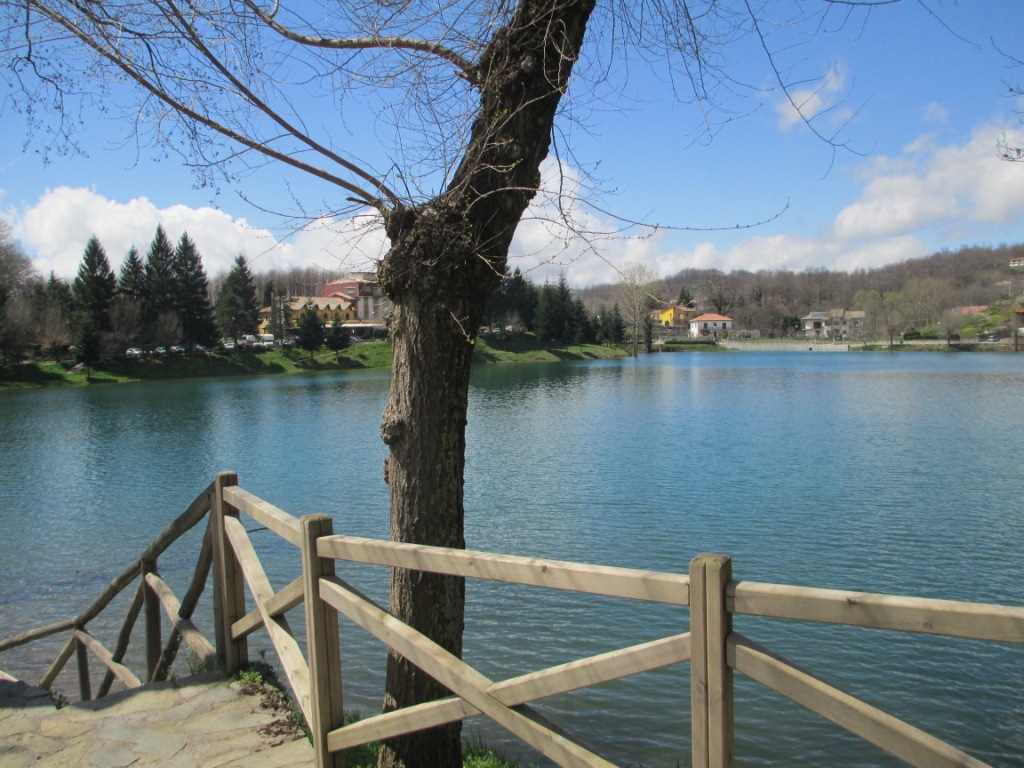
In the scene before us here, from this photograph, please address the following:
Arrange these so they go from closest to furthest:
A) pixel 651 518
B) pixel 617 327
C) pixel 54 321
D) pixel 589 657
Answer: pixel 589 657 → pixel 651 518 → pixel 54 321 → pixel 617 327

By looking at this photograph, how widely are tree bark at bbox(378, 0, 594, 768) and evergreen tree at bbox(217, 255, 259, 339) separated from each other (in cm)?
8420

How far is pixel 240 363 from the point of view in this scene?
78188 mm

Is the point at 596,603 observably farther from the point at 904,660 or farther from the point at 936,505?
the point at 936,505

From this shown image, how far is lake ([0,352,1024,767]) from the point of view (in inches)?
323

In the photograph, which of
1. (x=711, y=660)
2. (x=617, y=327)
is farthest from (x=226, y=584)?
(x=617, y=327)

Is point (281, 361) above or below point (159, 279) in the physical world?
below

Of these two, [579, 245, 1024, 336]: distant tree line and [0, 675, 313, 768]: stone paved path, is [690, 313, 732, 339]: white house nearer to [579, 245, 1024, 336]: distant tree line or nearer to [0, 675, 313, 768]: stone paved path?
[579, 245, 1024, 336]: distant tree line

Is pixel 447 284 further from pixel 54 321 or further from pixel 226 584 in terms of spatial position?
pixel 54 321

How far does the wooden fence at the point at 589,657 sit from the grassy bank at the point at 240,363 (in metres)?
52.6

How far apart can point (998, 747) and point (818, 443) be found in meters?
17.3

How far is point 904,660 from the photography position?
9.04 metres

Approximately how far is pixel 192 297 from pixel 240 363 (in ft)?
28.2

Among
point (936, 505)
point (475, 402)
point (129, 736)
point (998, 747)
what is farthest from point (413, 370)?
point (475, 402)

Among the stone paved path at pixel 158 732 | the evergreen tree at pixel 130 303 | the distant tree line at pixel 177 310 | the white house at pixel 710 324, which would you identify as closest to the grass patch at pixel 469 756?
the stone paved path at pixel 158 732
